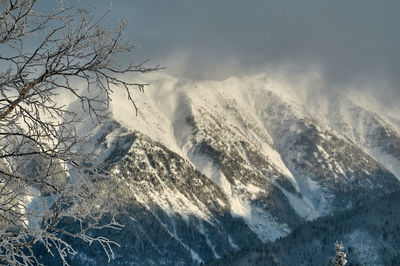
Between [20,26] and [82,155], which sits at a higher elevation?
[20,26]

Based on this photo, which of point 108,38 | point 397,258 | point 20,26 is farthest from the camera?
point 397,258

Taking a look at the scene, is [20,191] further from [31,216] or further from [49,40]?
[49,40]

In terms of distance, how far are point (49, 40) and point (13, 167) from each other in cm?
192

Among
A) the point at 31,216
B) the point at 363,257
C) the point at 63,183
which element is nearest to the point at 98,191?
the point at 63,183

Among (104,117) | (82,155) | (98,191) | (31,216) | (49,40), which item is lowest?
(31,216)

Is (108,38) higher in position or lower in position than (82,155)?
higher

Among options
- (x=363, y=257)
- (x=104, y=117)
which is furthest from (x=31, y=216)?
(x=363, y=257)

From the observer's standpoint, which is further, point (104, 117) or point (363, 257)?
point (363, 257)

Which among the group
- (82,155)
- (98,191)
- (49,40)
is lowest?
(98,191)

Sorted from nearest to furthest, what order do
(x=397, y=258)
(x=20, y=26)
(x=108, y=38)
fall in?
(x=20, y=26)
(x=108, y=38)
(x=397, y=258)

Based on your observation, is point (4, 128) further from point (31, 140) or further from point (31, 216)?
point (31, 216)

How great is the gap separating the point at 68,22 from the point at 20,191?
8.26 feet

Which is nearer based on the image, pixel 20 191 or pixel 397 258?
pixel 20 191

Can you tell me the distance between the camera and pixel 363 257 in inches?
7825
